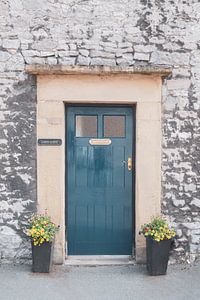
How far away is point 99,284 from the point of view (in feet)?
15.1

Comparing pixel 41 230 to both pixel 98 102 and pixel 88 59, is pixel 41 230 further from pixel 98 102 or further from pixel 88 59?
pixel 88 59

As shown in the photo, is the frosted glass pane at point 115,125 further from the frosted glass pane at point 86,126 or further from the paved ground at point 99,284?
the paved ground at point 99,284

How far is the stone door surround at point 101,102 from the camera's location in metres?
5.16

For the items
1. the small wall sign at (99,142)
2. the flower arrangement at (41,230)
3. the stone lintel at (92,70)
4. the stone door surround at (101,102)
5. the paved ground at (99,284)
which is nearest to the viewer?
the paved ground at (99,284)

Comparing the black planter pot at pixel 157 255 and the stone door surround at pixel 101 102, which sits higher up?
the stone door surround at pixel 101 102

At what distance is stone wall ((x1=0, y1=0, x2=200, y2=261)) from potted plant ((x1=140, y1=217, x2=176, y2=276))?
0.47 m

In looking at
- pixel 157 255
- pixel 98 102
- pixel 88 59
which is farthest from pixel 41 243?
pixel 88 59

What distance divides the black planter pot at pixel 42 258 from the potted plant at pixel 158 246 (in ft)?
4.12

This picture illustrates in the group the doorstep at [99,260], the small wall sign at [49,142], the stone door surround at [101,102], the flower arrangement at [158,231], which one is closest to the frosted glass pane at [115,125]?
the stone door surround at [101,102]

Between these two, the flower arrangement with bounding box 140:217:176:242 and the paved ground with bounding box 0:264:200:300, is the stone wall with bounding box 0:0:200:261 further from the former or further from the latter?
the paved ground with bounding box 0:264:200:300

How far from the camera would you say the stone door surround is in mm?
5156

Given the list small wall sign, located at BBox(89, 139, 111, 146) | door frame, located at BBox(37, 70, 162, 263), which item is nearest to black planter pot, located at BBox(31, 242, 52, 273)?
door frame, located at BBox(37, 70, 162, 263)

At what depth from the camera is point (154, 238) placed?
15.7 feet

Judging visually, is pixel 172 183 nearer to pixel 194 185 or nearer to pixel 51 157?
pixel 194 185
